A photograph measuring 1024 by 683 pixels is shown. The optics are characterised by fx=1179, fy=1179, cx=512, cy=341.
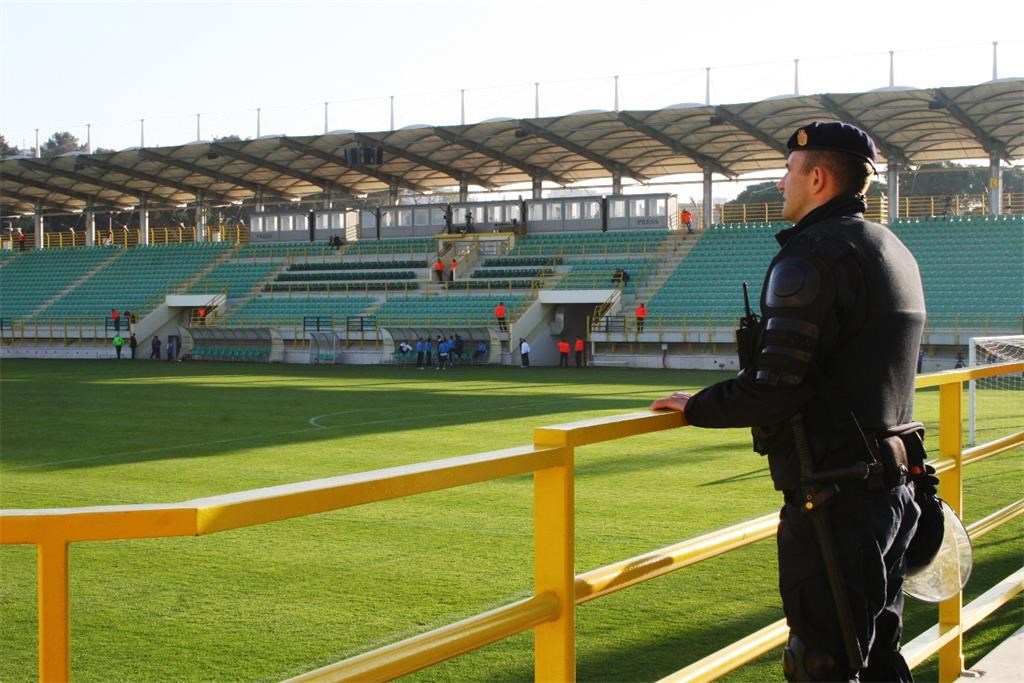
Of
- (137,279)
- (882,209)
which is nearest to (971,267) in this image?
(882,209)

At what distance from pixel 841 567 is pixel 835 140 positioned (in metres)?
1.25

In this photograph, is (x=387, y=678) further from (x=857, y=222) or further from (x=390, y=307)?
(x=390, y=307)

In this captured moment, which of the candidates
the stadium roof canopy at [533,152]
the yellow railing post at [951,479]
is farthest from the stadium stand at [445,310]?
the yellow railing post at [951,479]

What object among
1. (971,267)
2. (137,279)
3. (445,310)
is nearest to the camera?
(971,267)

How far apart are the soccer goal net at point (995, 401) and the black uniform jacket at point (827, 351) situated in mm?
10874

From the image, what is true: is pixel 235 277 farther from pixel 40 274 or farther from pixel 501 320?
pixel 501 320

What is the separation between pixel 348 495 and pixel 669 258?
148 ft

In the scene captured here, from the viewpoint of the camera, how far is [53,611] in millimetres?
1885

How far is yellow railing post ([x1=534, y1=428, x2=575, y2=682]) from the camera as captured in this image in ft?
9.23

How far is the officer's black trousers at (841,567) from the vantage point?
10.4ft

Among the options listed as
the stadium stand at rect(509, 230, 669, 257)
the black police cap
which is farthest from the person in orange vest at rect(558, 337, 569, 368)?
the black police cap

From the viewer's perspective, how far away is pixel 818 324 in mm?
3180

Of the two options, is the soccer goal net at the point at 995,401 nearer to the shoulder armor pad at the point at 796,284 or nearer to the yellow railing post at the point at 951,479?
the yellow railing post at the point at 951,479

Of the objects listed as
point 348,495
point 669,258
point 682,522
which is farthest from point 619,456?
point 669,258
